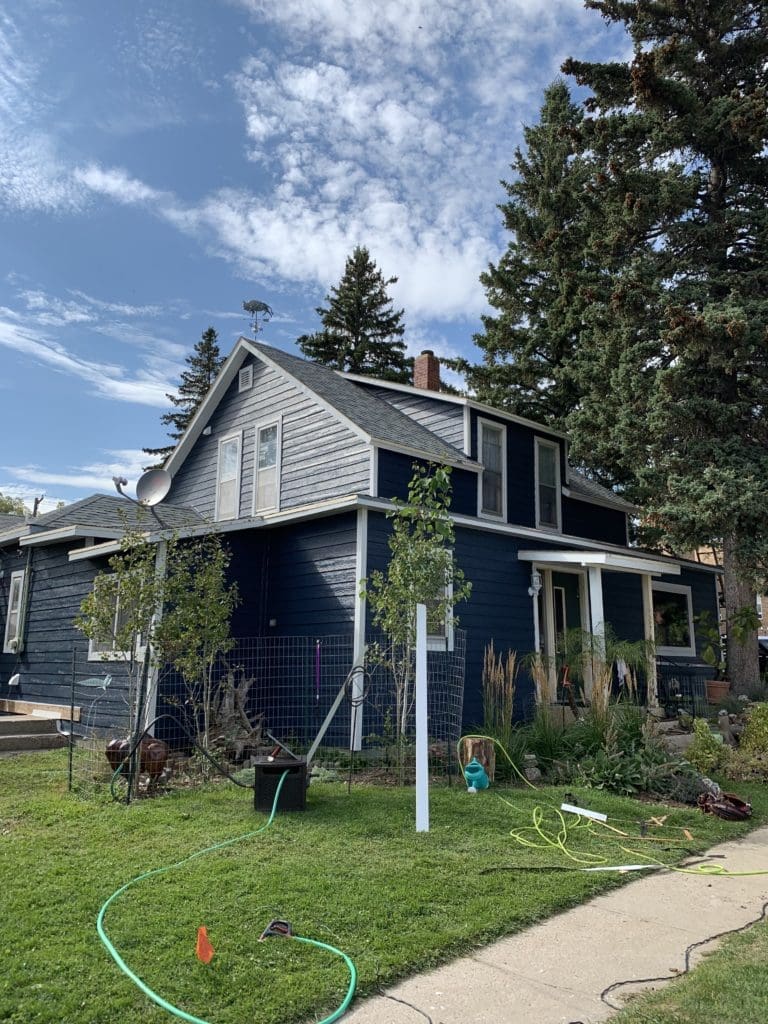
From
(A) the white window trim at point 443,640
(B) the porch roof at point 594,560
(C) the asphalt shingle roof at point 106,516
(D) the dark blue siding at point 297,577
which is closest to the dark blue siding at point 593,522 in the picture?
(B) the porch roof at point 594,560

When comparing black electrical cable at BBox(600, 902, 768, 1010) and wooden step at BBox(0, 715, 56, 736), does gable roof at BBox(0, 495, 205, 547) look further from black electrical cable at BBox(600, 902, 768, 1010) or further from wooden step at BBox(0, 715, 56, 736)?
black electrical cable at BBox(600, 902, 768, 1010)

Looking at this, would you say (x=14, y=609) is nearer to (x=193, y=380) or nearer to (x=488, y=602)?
(x=488, y=602)

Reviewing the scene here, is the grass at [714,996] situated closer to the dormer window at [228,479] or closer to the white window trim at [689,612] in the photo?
the dormer window at [228,479]

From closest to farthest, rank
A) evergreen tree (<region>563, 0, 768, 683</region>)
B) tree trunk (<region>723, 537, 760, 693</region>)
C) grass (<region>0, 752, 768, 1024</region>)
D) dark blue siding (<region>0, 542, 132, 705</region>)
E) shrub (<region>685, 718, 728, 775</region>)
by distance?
grass (<region>0, 752, 768, 1024</region>) → shrub (<region>685, 718, 728, 775</region>) → dark blue siding (<region>0, 542, 132, 705</region>) → evergreen tree (<region>563, 0, 768, 683</region>) → tree trunk (<region>723, 537, 760, 693</region>)

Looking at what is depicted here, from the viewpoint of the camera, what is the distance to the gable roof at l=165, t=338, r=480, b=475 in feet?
40.0

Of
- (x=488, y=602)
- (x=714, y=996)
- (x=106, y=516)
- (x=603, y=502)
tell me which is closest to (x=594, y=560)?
(x=488, y=602)

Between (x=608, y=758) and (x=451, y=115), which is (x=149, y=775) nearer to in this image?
(x=608, y=758)

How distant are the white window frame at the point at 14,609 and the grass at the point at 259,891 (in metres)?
6.67

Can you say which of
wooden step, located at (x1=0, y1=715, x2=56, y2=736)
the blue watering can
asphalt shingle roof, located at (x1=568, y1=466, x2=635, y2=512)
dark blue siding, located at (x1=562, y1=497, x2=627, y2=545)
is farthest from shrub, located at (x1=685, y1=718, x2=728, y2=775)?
wooden step, located at (x1=0, y1=715, x2=56, y2=736)

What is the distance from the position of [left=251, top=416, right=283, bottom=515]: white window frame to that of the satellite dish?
3.18 metres

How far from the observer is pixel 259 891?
4480 millimetres

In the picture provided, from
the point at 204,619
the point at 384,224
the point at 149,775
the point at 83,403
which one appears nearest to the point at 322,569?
the point at 204,619

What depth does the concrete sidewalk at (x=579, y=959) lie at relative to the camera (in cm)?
318

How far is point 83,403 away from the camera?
21953 millimetres
